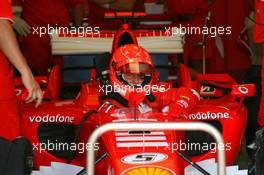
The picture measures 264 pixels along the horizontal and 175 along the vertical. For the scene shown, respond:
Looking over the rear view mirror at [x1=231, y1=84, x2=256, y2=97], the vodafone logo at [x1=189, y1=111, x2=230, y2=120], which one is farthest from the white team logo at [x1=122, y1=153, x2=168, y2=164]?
the rear view mirror at [x1=231, y1=84, x2=256, y2=97]

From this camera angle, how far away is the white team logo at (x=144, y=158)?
336cm

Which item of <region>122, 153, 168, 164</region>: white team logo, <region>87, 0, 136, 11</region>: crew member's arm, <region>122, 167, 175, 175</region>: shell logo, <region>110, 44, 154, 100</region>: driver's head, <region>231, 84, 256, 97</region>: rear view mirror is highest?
<region>87, 0, 136, 11</region>: crew member's arm

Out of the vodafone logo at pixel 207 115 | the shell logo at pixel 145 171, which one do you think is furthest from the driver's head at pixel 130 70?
the shell logo at pixel 145 171

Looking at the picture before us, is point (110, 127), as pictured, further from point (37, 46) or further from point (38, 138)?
point (37, 46)

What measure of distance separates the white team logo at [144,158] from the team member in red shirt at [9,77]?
1.75 feet

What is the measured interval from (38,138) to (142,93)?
755 millimetres

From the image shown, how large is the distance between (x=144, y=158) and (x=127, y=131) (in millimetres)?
340

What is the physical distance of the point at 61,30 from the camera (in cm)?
512

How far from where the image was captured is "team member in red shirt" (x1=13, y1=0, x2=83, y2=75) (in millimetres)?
6105

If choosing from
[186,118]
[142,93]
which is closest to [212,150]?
[186,118]

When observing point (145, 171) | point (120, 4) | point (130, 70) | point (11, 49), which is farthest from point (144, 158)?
point (120, 4)

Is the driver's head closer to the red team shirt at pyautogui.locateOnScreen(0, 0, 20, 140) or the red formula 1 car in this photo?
the red formula 1 car

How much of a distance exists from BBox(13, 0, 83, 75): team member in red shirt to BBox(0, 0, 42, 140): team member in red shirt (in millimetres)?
2727

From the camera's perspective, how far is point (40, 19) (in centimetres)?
613
